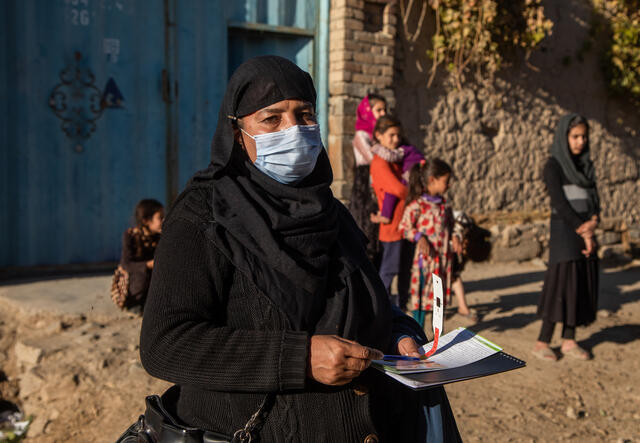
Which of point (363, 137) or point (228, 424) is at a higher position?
point (363, 137)

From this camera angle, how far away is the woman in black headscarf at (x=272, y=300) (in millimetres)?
1361

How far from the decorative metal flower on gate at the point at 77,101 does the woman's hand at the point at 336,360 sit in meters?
4.74

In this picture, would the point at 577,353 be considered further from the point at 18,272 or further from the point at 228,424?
the point at 18,272

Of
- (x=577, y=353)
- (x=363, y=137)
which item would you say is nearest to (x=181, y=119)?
(x=363, y=137)

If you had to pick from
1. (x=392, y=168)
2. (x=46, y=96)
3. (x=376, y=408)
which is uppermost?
(x=46, y=96)

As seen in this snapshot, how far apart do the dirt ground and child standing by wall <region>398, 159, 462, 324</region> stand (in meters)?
0.70

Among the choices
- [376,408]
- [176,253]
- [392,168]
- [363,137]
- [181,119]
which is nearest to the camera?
[176,253]

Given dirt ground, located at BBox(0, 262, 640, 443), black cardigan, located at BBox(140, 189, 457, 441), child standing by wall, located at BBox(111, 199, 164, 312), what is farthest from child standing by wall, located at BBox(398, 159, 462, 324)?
black cardigan, located at BBox(140, 189, 457, 441)

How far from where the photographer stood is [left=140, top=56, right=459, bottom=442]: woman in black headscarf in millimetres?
1361

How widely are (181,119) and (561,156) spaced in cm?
341

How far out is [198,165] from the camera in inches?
236

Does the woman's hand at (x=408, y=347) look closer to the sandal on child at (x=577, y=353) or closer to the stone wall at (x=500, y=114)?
the sandal on child at (x=577, y=353)

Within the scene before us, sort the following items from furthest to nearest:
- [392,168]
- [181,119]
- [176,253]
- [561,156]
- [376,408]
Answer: [181,119] → [392,168] → [561,156] → [376,408] → [176,253]

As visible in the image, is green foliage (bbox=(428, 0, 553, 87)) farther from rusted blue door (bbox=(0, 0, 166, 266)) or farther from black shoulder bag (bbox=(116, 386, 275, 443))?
black shoulder bag (bbox=(116, 386, 275, 443))
